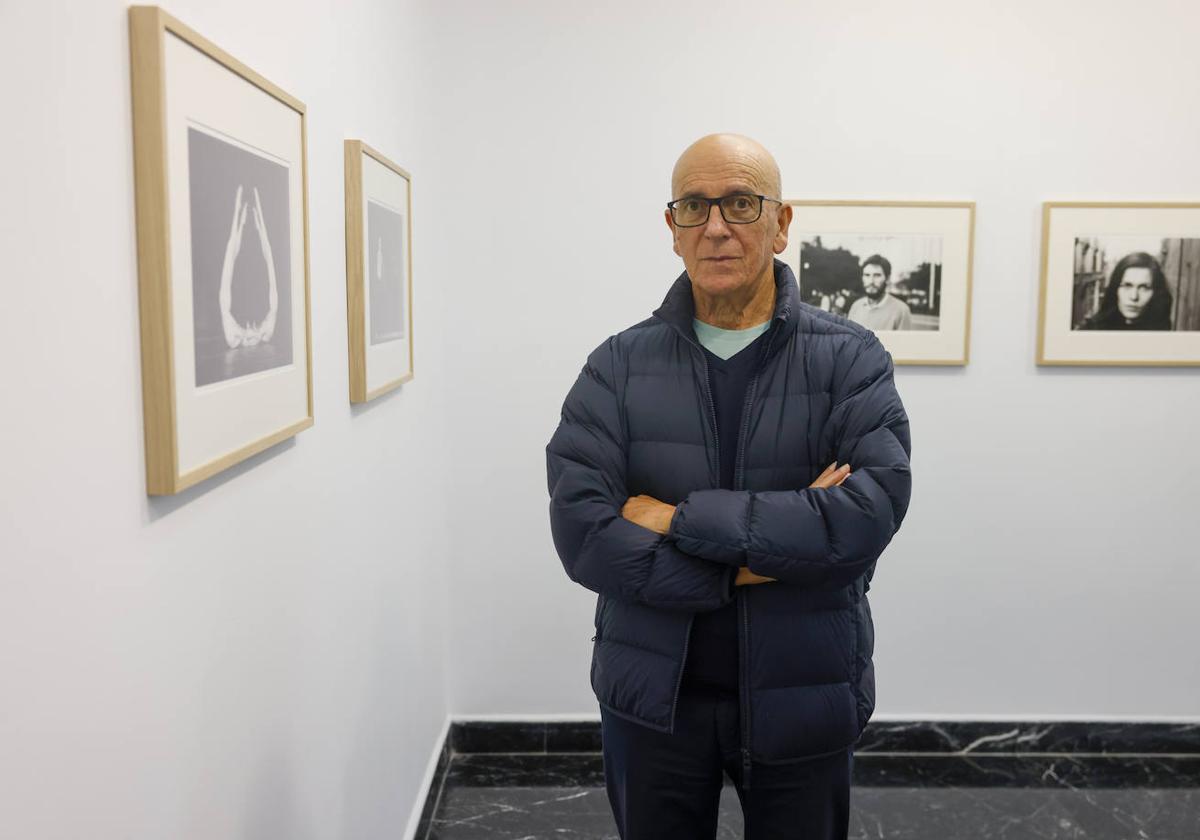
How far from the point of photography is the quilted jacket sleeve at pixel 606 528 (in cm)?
180

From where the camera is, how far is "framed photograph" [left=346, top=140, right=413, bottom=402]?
228 cm

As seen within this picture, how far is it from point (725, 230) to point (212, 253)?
0.91m

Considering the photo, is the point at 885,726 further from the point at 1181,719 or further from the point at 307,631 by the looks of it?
the point at 307,631

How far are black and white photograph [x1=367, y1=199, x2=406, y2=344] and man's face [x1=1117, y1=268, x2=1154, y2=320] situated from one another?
244cm

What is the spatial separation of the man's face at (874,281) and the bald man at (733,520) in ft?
5.33

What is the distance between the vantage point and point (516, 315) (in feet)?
11.7

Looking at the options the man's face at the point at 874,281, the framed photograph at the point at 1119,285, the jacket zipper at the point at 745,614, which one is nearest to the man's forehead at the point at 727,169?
the jacket zipper at the point at 745,614

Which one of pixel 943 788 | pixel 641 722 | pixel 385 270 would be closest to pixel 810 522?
pixel 641 722

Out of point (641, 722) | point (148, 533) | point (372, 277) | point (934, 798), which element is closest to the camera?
point (148, 533)

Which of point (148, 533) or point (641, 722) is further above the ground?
point (148, 533)

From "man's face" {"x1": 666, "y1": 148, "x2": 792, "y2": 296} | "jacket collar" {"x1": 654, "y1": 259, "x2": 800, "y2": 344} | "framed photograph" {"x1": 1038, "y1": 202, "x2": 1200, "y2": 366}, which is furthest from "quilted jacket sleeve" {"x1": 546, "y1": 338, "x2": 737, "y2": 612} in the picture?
"framed photograph" {"x1": 1038, "y1": 202, "x2": 1200, "y2": 366}

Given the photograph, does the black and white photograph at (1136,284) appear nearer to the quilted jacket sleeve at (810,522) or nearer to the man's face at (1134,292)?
the man's face at (1134,292)

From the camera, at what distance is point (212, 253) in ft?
4.57

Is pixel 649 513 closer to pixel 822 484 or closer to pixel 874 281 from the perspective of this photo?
pixel 822 484
